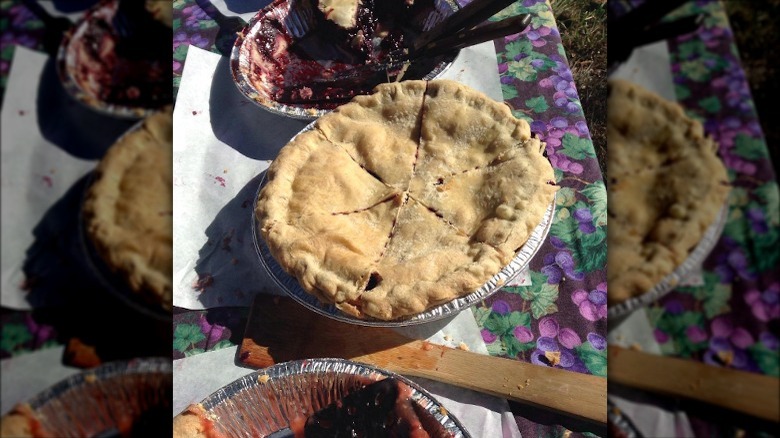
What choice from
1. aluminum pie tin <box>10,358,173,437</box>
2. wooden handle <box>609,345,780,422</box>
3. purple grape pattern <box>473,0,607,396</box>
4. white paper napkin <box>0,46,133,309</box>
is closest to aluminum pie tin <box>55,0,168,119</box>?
white paper napkin <box>0,46,133,309</box>

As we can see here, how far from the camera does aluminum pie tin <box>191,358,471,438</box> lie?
0.88 m

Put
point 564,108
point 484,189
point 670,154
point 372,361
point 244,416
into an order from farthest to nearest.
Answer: point 564,108 < point 484,189 < point 372,361 < point 244,416 < point 670,154

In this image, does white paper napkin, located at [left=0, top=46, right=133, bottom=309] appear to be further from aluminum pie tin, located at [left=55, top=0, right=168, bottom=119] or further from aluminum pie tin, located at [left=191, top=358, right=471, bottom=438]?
aluminum pie tin, located at [left=191, top=358, right=471, bottom=438]

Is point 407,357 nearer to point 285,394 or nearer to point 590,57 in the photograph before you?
point 285,394

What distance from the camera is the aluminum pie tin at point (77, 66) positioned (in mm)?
489

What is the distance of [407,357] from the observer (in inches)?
38.7

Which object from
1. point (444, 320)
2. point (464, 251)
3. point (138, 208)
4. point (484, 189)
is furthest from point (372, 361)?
point (138, 208)

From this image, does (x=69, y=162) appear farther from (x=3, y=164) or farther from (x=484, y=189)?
(x=484, y=189)

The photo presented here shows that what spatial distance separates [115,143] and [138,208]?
0.14 meters

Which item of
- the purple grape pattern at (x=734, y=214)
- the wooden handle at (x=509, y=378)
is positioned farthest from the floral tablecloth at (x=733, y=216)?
the wooden handle at (x=509, y=378)

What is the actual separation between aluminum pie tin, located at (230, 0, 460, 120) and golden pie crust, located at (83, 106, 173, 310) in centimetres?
57

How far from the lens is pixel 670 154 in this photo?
0.59m

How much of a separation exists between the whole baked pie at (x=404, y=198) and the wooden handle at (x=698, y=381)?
32 centimetres

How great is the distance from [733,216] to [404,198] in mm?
667
